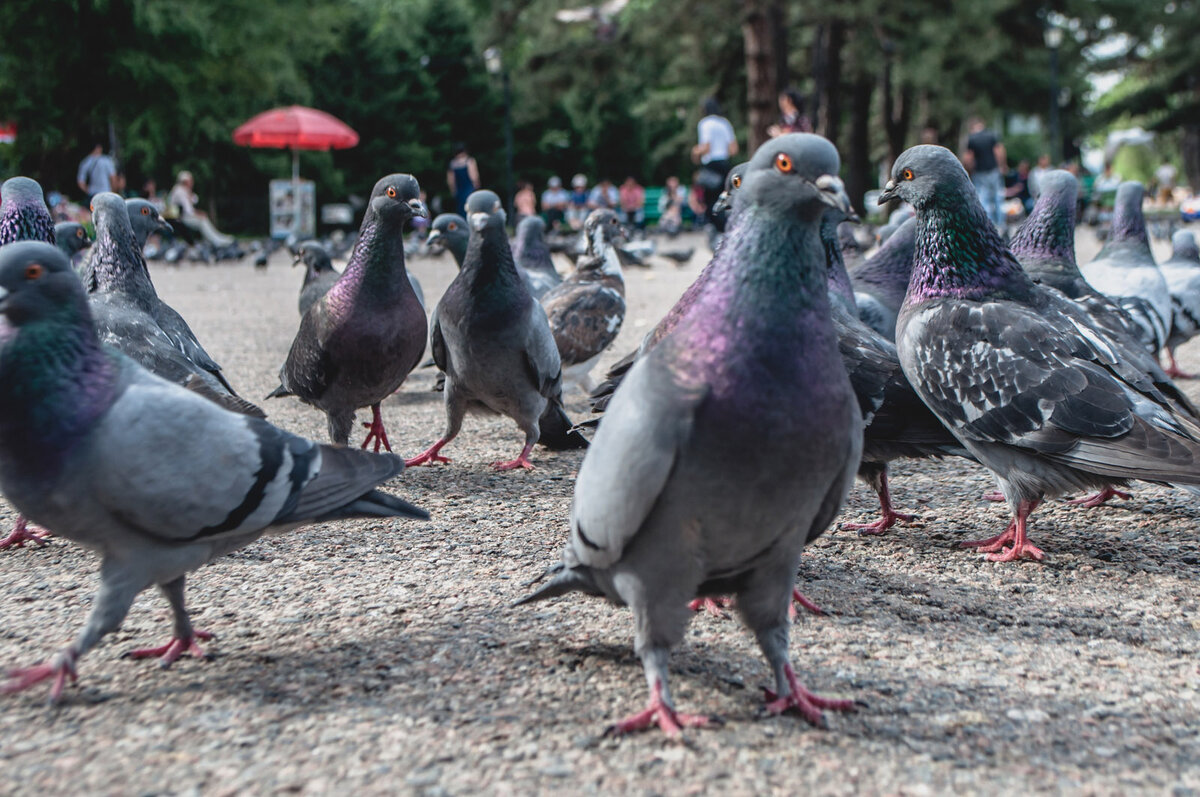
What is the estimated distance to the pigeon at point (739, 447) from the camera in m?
2.40

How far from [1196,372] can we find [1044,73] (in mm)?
23314

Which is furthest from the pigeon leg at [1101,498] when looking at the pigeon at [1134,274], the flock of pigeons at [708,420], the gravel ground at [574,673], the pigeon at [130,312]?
the pigeon at [130,312]

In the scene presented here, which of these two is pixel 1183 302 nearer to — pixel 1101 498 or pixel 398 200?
pixel 1101 498

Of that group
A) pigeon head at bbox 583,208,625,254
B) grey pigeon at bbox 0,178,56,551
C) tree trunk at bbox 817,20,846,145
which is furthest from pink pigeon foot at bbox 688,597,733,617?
tree trunk at bbox 817,20,846,145

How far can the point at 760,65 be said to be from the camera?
1989cm

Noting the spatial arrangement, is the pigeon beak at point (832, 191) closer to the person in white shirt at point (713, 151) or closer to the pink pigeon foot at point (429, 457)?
the pink pigeon foot at point (429, 457)

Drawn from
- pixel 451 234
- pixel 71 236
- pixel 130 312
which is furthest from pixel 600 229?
pixel 130 312

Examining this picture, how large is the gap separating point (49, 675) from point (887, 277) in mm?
4635

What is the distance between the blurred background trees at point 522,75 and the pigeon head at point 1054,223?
550 inches

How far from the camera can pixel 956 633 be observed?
3248mm

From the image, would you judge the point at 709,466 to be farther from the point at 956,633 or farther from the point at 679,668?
the point at 956,633

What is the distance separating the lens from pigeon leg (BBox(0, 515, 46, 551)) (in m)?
4.07

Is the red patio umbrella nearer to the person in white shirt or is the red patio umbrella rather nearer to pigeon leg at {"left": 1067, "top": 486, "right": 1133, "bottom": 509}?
the person in white shirt

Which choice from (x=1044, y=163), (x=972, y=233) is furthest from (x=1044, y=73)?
(x=972, y=233)
